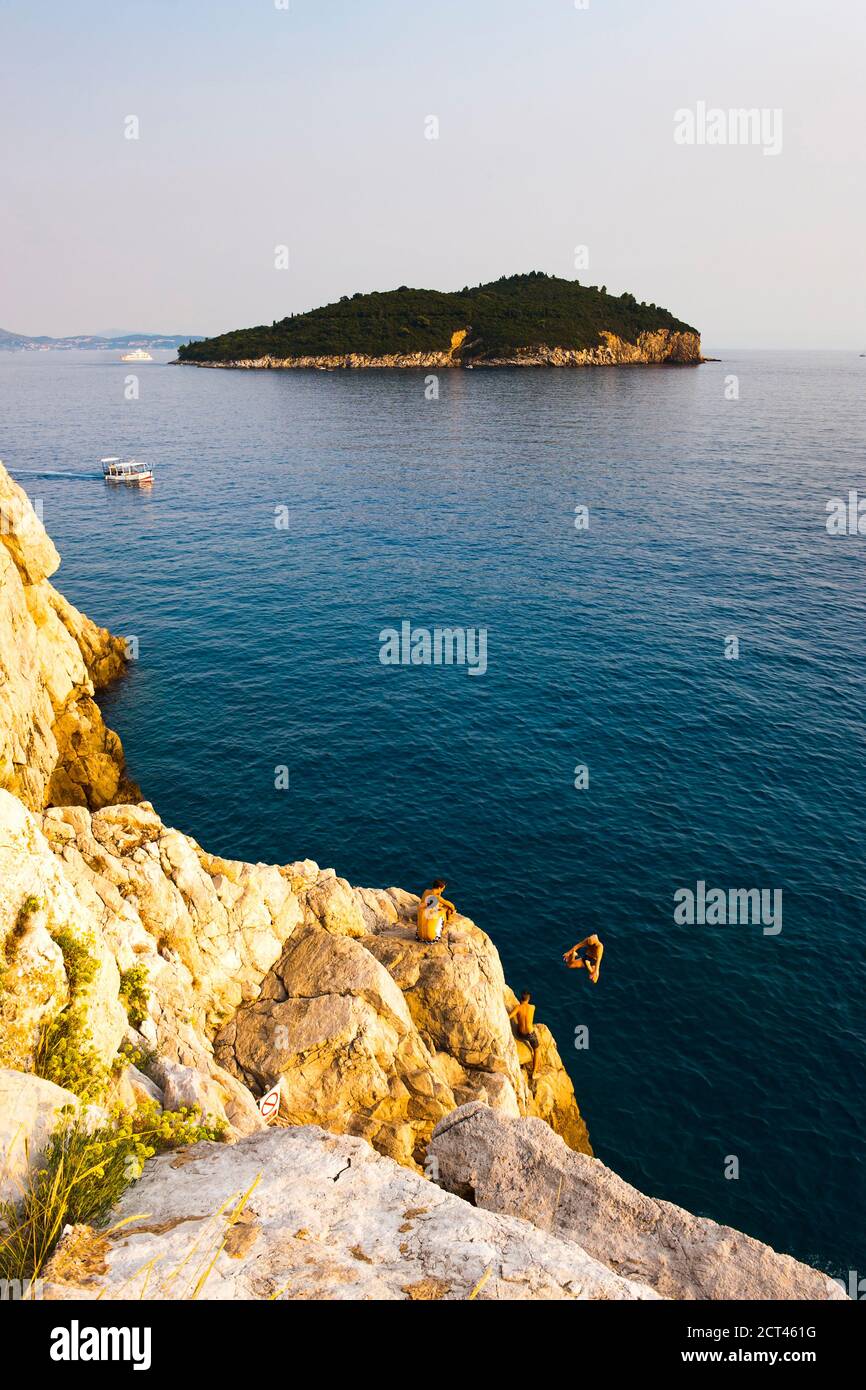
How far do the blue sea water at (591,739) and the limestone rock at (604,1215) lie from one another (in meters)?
9.21

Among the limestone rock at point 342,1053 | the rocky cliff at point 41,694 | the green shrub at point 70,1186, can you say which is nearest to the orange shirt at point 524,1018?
the limestone rock at point 342,1053

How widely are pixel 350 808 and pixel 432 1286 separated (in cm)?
2689

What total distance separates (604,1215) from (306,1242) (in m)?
6.06

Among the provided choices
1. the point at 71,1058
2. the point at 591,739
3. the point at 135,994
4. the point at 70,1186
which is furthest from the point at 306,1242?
the point at 591,739

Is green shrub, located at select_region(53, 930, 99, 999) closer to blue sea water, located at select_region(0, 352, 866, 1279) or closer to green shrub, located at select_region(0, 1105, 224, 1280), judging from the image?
green shrub, located at select_region(0, 1105, 224, 1280)

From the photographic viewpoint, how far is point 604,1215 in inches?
475

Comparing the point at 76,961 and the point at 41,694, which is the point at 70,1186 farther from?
the point at 41,694

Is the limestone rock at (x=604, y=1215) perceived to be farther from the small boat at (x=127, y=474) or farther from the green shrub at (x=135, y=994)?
the small boat at (x=127, y=474)

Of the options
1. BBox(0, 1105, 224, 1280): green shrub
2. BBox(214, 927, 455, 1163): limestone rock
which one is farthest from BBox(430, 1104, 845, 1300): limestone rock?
BBox(0, 1105, 224, 1280): green shrub

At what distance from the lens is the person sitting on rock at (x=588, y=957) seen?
84.3ft

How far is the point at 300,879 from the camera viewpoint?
24016mm

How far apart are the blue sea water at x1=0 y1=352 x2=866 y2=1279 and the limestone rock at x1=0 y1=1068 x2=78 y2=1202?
1755cm

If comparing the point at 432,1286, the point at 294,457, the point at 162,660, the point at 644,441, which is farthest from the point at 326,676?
the point at 644,441

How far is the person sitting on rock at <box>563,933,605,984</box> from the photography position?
25.7 meters
